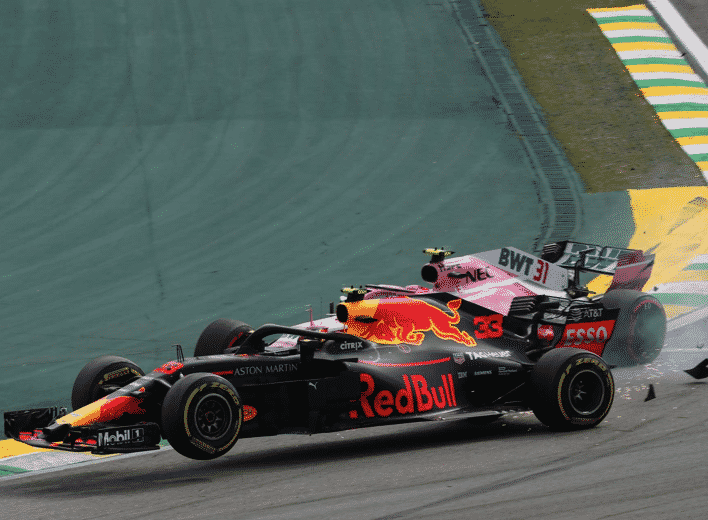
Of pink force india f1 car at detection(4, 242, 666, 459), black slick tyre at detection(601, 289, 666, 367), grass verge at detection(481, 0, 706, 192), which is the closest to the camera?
pink force india f1 car at detection(4, 242, 666, 459)

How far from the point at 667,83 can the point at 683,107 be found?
4.69 feet

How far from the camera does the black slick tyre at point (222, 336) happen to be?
13.1 m

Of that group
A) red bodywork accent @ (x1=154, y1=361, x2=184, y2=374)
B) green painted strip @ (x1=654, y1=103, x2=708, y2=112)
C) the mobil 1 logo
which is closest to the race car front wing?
the mobil 1 logo

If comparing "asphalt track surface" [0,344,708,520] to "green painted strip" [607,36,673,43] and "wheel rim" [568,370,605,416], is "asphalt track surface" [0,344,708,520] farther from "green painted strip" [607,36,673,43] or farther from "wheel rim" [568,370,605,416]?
"green painted strip" [607,36,673,43]

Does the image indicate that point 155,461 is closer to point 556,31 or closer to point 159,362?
point 159,362

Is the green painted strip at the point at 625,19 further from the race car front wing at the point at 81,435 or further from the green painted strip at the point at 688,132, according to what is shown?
the race car front wing at the point at 81,435

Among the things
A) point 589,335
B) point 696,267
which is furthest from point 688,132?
point 589,335

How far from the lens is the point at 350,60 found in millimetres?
30250

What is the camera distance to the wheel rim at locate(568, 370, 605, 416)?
38.6 feet

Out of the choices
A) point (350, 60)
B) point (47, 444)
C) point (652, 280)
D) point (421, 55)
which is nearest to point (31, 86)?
point (350, 60)

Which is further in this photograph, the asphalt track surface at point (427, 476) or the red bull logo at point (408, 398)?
the red bull logo at point (408, 398)

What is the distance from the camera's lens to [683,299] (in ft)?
57.0

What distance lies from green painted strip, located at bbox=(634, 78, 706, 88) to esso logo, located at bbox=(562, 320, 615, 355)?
15.9 m

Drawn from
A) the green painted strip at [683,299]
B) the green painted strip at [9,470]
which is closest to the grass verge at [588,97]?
the green painted strip at [683,299]
